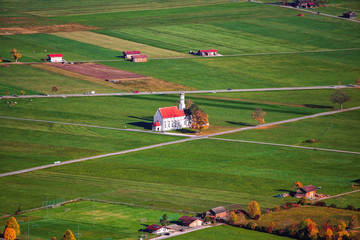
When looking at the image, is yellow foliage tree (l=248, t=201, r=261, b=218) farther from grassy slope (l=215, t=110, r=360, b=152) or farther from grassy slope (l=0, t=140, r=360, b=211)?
grassy slope (l=215, t=110, r=360, b=152)

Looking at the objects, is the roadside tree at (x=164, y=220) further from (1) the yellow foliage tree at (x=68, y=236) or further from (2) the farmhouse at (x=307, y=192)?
(2) the farmhouse at (x=307, y=192)

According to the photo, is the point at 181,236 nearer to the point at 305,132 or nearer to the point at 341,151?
the point at 341,151

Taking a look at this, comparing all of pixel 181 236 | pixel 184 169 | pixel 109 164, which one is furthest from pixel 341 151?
pixel 181 236

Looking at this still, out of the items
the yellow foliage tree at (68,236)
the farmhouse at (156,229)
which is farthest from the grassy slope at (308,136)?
the yellow foliage tree at (68,236)

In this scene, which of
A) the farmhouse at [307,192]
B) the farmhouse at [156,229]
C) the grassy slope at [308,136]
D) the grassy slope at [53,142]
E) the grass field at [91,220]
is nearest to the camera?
the grass field at [91,220]

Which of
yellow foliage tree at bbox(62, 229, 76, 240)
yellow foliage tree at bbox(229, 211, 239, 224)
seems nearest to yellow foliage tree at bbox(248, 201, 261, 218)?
yellow foliage tree at bbox(229, 211, 239, 224)

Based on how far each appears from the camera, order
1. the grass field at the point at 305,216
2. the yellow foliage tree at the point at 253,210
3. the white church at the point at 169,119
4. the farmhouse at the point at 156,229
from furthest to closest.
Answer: the white church at the point at 169,119
the yellow foliage tree at the point at 253,210
the grass field at the point at 305,216
the farmhouse at the point at 156,229

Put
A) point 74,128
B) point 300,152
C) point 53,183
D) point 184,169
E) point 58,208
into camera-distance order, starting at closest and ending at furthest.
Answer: point 58,208 → point 53,183 → point 184,169 → point 300,152 → point 74,128
